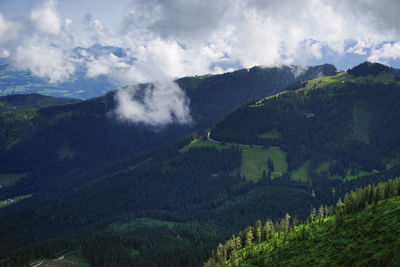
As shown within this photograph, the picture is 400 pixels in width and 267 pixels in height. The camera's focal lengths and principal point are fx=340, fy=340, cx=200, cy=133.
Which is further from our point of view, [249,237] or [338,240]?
[249,237]

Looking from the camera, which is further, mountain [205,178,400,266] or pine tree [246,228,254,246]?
pine tree [246,228,254,246]

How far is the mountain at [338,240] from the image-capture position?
103 meters

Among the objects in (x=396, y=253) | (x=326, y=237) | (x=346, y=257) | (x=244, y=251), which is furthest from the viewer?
(x=244, y=251)

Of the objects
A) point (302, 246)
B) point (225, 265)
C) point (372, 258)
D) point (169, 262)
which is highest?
point (372, 258)

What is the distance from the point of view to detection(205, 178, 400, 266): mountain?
103438mm

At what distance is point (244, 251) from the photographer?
151 m

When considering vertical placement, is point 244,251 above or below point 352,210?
below

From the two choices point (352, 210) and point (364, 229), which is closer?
point (364, 229)

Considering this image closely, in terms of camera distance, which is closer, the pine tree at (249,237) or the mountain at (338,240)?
the mountain at (338,240)

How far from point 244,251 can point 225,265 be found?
1091 centimetres

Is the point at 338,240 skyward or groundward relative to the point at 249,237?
skyward

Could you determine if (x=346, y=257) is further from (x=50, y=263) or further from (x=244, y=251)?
(x=50, y=263)

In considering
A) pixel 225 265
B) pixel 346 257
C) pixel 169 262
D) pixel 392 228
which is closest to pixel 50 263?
pixel 169 262

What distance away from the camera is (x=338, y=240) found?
121 meters
